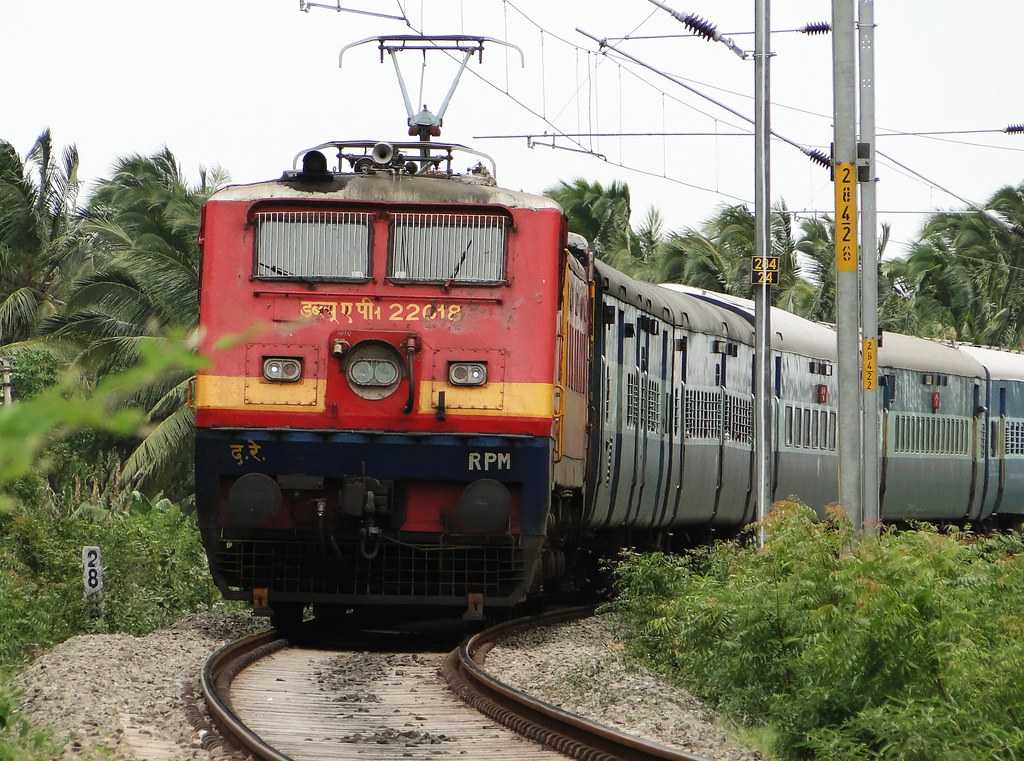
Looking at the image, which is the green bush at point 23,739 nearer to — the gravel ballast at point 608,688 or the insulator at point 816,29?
the gravel ballast at point 608,688

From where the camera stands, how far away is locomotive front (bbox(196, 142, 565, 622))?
1198 cm

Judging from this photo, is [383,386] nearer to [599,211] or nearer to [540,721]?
[540,721]

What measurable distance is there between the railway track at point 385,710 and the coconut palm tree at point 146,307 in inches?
719

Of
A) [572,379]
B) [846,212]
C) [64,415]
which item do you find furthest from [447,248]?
[64,415]

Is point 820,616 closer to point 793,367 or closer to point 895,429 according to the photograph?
point 793,367

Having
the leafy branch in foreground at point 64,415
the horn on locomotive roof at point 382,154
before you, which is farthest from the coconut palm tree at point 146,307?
the leafy branch in foreground at point 64,415

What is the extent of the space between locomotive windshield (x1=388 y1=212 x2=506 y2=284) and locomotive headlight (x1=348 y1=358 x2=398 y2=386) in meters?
0.64

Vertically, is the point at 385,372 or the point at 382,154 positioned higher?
the point at 382,154

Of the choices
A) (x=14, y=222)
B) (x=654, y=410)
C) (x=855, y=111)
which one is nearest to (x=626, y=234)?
(x=14, y=222)

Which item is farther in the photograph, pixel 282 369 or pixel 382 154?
pixel 382 154

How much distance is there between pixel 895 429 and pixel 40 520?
1252 centimetres

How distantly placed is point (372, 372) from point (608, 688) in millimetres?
2985

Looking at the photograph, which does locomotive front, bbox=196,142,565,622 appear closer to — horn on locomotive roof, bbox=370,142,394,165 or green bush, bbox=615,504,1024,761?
horn on locomotive roof, bbox=370,142,394,165

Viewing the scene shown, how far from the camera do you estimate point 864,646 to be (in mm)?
8742
